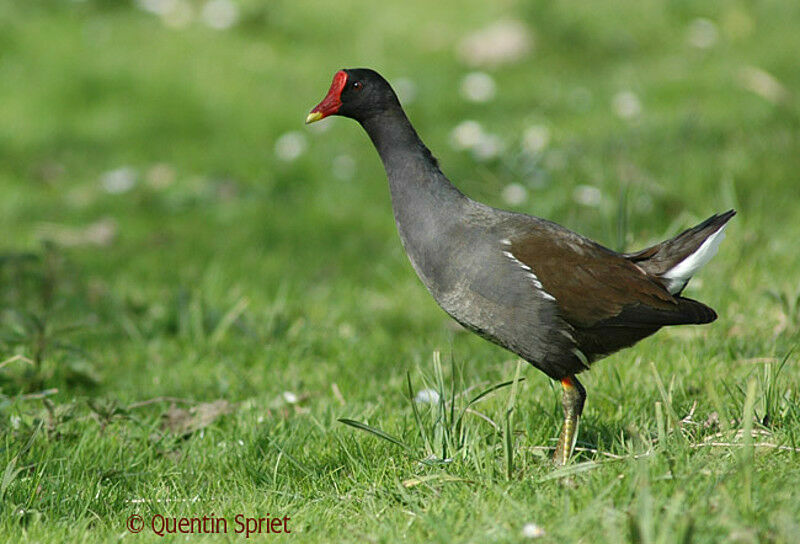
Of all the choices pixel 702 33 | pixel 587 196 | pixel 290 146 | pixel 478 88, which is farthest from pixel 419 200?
pixel 702 33

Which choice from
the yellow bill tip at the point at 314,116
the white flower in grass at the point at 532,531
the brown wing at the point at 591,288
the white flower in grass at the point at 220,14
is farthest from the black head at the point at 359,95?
the white flower in grass at the point at 220,14

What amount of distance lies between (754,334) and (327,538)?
7.56ft

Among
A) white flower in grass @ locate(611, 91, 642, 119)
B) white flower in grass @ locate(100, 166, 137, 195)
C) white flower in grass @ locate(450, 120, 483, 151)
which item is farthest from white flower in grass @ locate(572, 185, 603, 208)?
white flower in grass @ locate(100, 166, 137, 195)

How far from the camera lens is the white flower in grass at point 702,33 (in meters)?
9.18

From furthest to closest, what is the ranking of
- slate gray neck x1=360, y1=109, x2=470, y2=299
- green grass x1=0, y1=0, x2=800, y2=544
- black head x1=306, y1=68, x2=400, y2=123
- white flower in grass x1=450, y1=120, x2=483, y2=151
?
white flower in grass x1=450, y1=120, x2=483, y2=151
black head x1=306, y1=68, x2=400, y2=123
slate gray neck x1=360, y1=109, x2=470, y2=299
green grass x1=0, y1=0, x2=800, y2=544

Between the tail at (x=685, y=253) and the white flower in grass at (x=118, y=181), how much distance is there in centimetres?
475

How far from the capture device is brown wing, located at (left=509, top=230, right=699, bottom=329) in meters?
3.17

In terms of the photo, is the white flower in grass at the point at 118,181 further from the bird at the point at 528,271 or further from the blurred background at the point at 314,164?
the bird at the point at 528,271

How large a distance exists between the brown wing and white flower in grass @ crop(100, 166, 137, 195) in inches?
183

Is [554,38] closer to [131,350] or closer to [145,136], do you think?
[145,136]

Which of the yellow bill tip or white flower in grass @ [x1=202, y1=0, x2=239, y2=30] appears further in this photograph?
white flower in grass @ [x1=202, y1=0, x2=239, y2=30]

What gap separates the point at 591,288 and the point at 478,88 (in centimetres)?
549

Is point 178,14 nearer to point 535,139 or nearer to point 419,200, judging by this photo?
point 535,139

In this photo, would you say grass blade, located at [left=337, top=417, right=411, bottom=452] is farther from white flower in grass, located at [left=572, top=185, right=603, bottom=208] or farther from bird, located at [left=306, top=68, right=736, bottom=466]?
white flower in grass, located at [left=572, top=185, right=603, bottom=208]
